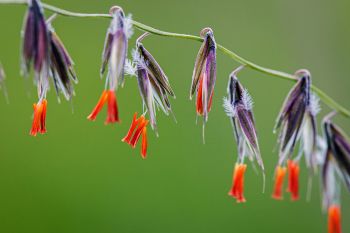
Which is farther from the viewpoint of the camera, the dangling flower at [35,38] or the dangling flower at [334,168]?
the dangling flower at [334,168]

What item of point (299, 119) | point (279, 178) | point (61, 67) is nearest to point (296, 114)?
point (299, 119)

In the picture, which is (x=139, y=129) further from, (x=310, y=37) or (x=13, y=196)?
(x=310, y=37)

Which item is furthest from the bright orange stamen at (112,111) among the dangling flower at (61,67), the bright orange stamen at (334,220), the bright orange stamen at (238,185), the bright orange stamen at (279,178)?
the bright orange stamen at (334,220)

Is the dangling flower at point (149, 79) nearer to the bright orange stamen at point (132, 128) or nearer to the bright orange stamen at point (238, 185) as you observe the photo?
the bright orange stamen at point (132, 128)

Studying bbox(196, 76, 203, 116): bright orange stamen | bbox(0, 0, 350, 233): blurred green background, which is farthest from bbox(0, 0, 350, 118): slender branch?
bbox(0, 0, 350, 233): blurred green background

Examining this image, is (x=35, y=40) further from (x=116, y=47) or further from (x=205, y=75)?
(x=205, y=75)

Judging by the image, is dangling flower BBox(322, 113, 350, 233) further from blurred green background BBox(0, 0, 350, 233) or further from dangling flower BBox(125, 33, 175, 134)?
blurred green background BBox(0, 0, 350, 233)
